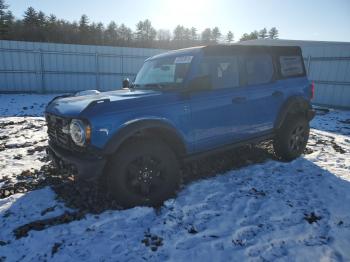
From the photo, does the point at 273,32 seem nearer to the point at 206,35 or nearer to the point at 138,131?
the point at 206,35

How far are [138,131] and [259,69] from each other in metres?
2.44

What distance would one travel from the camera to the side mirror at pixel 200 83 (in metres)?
3.61

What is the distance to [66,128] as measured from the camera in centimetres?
331

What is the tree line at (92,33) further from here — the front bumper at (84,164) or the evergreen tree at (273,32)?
the front bumper at (84,164)

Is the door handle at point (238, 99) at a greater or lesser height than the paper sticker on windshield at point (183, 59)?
lesser

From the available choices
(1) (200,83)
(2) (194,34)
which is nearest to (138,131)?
(1) (200,83)

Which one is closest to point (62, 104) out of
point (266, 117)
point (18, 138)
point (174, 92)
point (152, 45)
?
point (174, 92)

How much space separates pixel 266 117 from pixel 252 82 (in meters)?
0.65

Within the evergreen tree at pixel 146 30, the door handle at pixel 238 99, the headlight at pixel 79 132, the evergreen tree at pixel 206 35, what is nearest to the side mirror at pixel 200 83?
the door handle at pixel 238 99

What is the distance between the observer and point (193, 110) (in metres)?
3.73

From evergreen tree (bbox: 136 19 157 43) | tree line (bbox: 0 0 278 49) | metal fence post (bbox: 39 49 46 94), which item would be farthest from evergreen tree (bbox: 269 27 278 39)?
metal fence post (bbox: 39 49 46 94)

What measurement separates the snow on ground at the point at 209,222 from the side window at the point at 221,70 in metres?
1.47

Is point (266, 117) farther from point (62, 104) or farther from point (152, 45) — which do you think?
point (152, 45)

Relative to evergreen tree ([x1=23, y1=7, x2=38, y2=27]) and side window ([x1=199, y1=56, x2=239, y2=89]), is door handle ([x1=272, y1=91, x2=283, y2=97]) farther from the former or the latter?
evergreen tree ([x1=23, y1=7, x2=38, y2=27])
